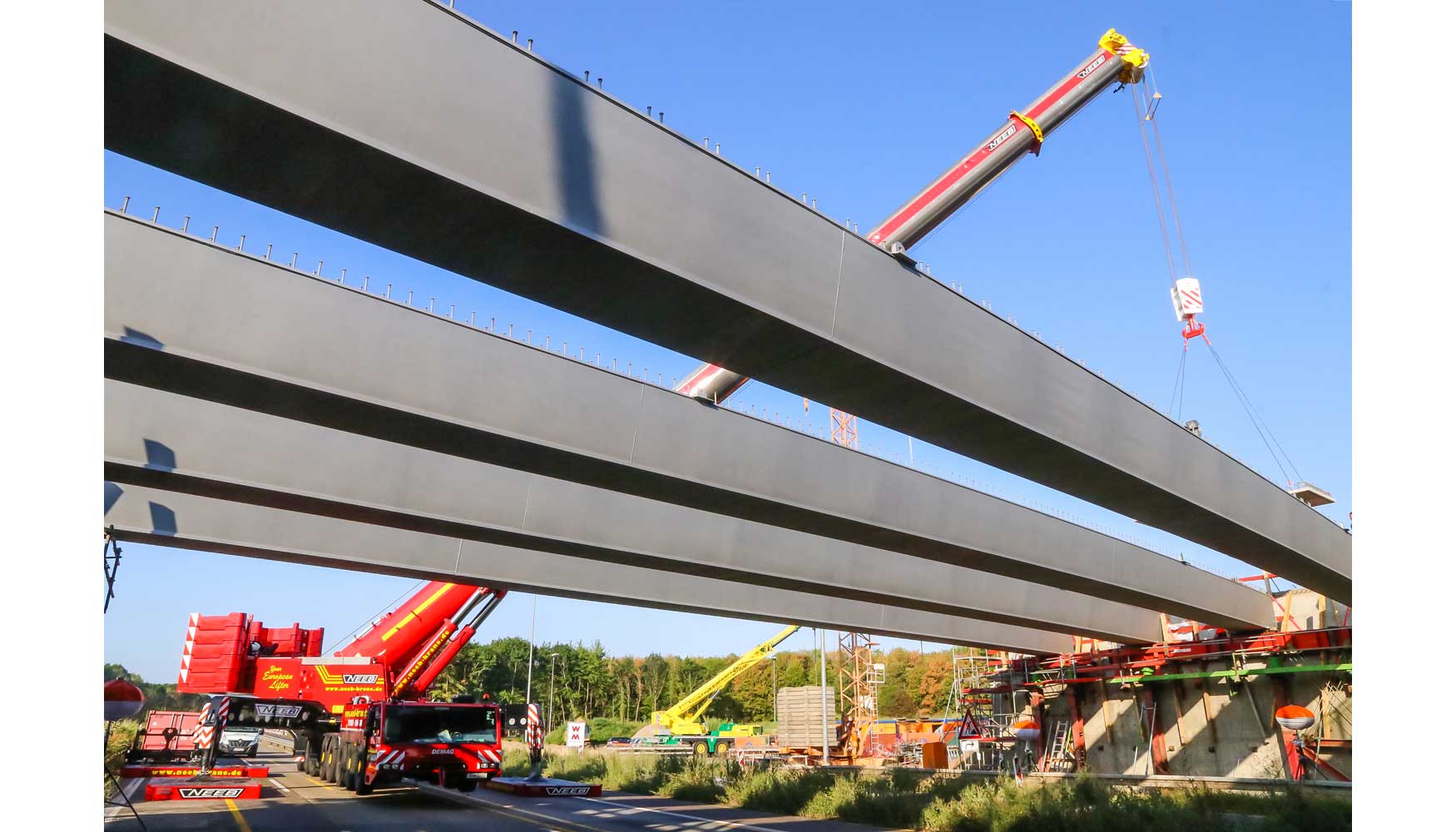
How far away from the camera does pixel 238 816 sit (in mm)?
15172

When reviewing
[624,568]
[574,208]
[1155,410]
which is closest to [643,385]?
[574,208]

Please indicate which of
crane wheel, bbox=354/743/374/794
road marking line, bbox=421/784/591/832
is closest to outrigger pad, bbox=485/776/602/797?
road marking line, bbox=421/784/591/832

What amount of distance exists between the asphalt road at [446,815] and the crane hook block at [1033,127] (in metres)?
12.6

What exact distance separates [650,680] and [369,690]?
70.1 m

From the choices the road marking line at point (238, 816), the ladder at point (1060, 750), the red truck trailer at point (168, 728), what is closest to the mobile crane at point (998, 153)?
the road marking line at point (238, 816)

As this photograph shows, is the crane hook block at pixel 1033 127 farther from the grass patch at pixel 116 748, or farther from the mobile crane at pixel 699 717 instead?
the mobile crane at pixel 699 717

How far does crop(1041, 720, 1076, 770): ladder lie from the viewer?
3008 centimetres

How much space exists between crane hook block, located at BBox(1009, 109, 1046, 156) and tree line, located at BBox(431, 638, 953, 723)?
2541 inches

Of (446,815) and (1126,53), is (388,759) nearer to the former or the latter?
(446,815)

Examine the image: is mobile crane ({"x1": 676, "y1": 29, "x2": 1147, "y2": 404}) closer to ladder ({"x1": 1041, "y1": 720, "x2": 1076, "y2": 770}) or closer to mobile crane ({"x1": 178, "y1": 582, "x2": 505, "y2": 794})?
mobile crane ({"x1": 178, "y1": 582, "x2": 505, "y2": 794})

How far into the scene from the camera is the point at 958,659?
40.7 metres

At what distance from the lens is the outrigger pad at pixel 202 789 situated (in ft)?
45.6
